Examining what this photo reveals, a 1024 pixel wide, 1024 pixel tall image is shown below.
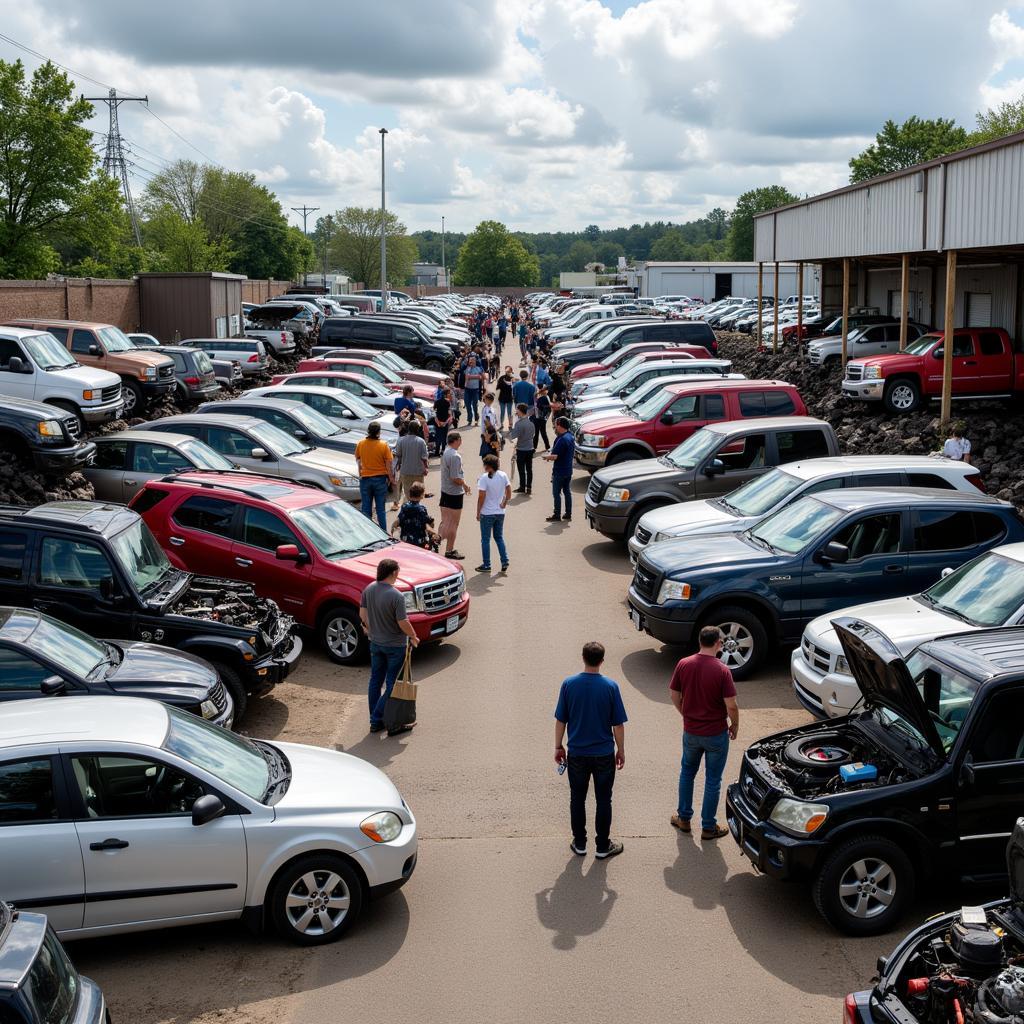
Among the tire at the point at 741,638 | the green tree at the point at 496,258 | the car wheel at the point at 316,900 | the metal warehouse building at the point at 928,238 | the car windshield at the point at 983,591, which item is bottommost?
the car wheel at the point at 316,900

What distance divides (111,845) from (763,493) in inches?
378

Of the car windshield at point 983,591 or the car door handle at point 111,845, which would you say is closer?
the car door handle at point 111,845

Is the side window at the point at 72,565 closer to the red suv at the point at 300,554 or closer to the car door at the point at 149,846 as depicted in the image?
the red suv at the point at 300,554

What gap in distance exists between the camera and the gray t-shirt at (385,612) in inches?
408

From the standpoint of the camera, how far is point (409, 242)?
449 ft

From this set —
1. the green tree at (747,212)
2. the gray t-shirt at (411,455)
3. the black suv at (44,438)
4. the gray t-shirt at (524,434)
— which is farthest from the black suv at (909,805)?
the green tree at (747,212)

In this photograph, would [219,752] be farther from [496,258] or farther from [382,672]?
[496,258]

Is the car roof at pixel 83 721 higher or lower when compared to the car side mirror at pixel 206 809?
higher

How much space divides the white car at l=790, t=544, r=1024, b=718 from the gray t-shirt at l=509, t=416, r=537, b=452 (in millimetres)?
10518

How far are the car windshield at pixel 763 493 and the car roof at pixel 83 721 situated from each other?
831cm

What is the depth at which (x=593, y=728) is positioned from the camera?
313 inches

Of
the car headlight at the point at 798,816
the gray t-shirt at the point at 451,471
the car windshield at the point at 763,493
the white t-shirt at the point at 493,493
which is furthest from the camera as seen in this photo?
the gray t-shirt at the point at 451,471

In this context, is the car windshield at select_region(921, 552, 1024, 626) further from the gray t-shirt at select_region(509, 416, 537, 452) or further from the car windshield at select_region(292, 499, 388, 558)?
the gray t-shirt at select_region(509, 416, 537, 452)

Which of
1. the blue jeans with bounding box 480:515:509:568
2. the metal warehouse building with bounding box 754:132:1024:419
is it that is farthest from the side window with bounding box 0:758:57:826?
the metal warehouse building with bounding box 754:132:1024:419
